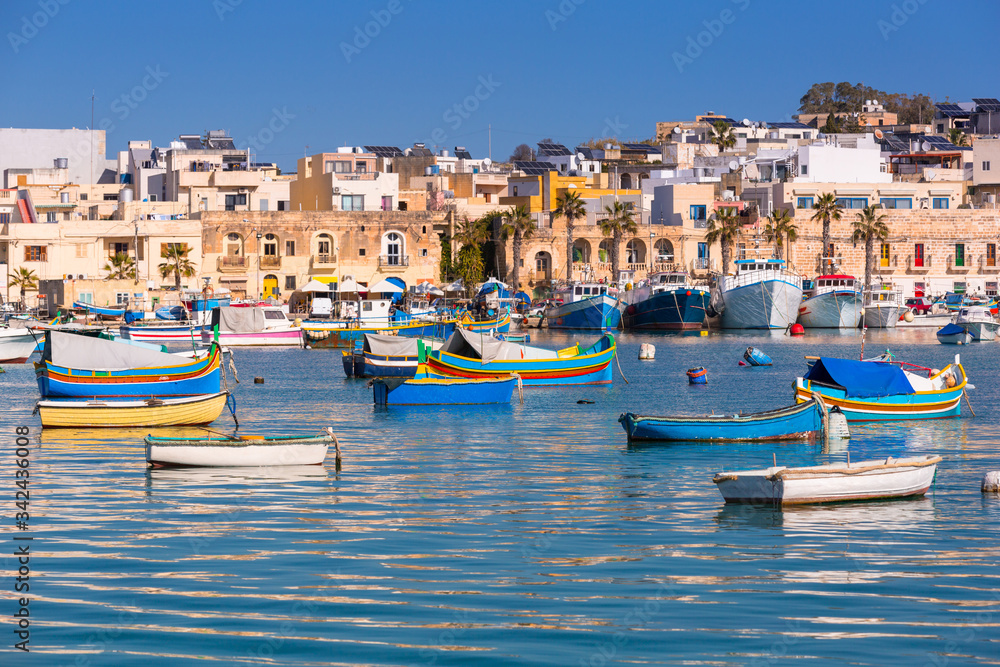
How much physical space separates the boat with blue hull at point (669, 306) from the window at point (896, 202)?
21.9 metres

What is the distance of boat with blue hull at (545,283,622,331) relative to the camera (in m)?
71.9

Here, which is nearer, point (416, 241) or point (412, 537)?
point (412, 537)

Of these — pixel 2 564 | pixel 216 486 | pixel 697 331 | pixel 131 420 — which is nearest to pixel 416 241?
pixel 697 331

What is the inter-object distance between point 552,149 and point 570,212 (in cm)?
3460

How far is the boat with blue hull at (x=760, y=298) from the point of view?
69812 millimetres

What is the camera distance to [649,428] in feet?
81.4

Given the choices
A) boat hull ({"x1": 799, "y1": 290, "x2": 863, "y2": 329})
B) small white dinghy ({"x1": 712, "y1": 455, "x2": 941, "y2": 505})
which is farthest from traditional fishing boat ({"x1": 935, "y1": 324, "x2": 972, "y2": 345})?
small white dinghy ({"x1": 712, "y1": 455, "x2": 941, "y2": 505})

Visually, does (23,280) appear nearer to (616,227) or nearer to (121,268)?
(121,268)

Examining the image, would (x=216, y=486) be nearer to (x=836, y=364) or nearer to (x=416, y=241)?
(x=836, y=364)

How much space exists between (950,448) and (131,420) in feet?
56.1

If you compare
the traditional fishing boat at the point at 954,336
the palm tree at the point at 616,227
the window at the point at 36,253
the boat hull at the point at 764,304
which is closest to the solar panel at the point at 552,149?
the palm tree at the point at 616,227

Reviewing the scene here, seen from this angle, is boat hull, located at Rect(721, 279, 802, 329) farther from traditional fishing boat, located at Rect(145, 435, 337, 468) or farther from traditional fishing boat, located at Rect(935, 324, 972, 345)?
traditional fishing boat, located at Rect(145, 435, 337, 468)

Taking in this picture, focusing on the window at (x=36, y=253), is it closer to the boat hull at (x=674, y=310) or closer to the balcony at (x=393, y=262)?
the balcony at (x=393, y=262)

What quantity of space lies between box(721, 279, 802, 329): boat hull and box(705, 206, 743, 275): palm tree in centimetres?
1225
